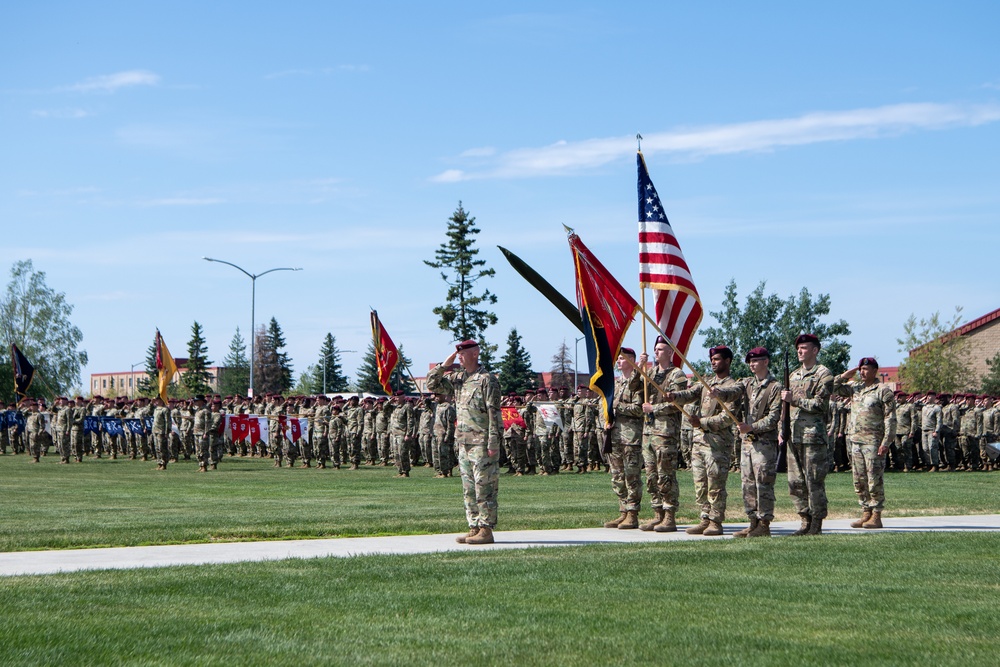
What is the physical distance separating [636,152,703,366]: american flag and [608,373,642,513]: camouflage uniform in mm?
731

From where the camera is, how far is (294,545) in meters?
12.5

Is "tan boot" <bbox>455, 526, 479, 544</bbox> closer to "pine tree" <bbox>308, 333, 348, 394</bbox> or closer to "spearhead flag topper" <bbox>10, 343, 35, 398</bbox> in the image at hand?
"spearhead flag topper" <bbox>10, 343, 35, 398</bbox>

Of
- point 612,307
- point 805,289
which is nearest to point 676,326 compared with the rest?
point 612,307

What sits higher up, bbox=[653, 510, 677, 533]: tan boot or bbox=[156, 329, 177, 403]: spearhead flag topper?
bbox=[156, 329, 177, 403]: spearhead flag topper

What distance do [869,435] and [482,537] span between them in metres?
6.19

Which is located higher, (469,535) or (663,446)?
(663,446)

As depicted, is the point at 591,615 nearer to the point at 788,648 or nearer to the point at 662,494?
the point at 788,648

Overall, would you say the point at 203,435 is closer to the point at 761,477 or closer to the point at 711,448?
the point at 711,448

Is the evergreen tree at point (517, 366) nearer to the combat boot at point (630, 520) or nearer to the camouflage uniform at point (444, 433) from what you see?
the camouflage uniform at point (444, 433)

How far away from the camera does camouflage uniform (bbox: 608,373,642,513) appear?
47.4ft

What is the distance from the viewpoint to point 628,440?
14.5m

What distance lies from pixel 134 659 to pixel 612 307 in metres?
8.19

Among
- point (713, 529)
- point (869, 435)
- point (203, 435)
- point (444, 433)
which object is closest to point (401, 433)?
point (444, 433)

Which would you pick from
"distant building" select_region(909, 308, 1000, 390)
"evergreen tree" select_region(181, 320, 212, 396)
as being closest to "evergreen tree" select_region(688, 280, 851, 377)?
"distant building" select_region(909, 308, 1000, 390)
